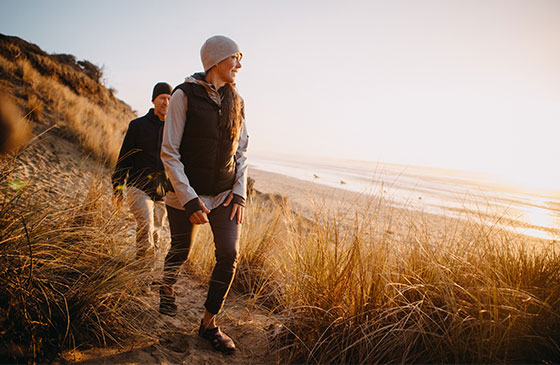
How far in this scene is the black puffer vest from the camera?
205cm

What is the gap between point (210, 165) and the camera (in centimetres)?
211

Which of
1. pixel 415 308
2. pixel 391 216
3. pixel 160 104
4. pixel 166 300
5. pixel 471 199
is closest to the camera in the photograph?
pixel 415 308

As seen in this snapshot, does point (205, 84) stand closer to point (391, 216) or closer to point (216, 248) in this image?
point (216, 248)

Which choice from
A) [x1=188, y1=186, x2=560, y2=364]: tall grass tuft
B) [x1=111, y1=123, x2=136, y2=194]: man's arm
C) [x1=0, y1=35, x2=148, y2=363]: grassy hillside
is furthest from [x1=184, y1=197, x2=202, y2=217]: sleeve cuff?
[x1=111, y1=123, x2=136, y2=194]: man's arm

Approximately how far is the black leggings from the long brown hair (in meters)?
0.58

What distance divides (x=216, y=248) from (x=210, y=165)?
0.61 meters

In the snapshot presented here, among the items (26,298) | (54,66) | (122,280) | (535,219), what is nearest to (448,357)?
(122,280)

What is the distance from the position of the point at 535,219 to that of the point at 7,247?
13.4 meters

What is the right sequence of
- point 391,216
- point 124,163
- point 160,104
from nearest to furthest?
point 391,216 < point 124,163 < point 160,104

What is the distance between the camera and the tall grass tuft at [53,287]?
141 cm

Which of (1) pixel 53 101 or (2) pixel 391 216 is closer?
(2) pixel 391 216

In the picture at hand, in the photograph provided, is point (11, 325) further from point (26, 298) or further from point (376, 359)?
point (376, 359)

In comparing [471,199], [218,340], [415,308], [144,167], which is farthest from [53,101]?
[471,199]

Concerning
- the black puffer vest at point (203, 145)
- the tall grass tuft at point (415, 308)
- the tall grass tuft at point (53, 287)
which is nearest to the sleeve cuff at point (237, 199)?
the black puffer vest at point (203, 145)
